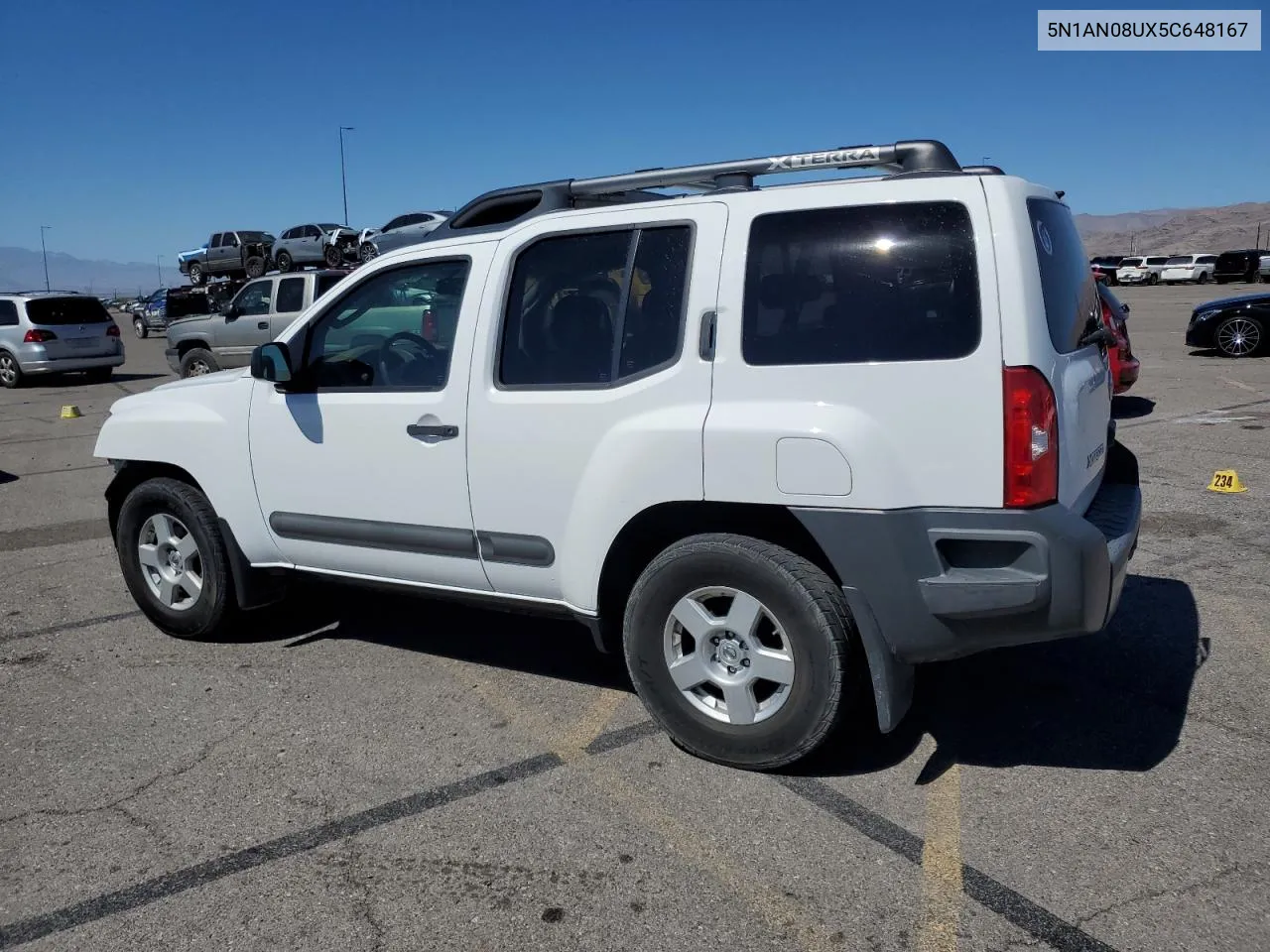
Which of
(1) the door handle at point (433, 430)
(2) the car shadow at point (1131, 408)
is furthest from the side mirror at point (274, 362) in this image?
(2) the car shadow at point (1131, 408)

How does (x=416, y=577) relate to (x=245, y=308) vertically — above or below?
below

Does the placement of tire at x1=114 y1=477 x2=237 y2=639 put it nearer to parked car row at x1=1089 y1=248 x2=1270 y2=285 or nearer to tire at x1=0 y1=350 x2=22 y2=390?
tire at x1=0 y1=350 x2=22 y2=390

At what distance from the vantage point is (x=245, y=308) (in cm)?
1586

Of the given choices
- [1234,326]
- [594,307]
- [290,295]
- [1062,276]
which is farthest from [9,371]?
[1234,326]

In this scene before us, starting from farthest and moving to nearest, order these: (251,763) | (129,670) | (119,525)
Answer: (119,525) < (129,670) < (251,763)

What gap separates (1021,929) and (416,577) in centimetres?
265

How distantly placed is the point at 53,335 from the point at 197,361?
17.2 feet

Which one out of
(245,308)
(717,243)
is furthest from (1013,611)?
(245,308)

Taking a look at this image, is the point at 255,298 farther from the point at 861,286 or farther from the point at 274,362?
the point at 861,286

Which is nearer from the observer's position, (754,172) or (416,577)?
(754,172)

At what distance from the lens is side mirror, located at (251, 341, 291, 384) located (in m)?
4.48

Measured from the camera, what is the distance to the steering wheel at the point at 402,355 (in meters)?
4.34

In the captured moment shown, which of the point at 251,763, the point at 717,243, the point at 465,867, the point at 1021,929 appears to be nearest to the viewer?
the point at 1021,929

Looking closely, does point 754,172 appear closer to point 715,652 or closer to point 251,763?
point 715,652
